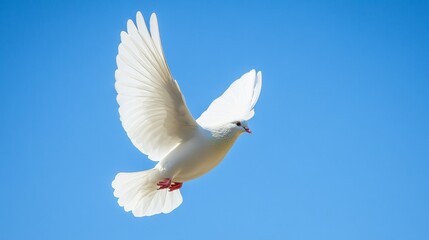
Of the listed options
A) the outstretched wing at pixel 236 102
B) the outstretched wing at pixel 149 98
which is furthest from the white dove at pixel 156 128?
the outstretched wing at pixel 236 102

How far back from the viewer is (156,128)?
12.4 meters

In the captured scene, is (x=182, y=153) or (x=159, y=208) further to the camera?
(x=159, y=208)

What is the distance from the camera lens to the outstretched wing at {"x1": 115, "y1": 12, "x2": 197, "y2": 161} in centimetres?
1098

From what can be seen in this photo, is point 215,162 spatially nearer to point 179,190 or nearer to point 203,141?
point 203,141

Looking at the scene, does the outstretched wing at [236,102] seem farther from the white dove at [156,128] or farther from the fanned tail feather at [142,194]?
the fanned tail feather at [142,194]

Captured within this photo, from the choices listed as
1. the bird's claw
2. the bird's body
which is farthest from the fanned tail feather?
the bird's body

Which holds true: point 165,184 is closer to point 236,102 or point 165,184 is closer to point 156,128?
point 156,128

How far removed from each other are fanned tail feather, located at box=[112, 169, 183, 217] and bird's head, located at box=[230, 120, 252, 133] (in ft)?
5.53

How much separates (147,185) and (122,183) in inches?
20.3

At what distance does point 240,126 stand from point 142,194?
2495 mm

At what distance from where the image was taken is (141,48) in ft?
36.2

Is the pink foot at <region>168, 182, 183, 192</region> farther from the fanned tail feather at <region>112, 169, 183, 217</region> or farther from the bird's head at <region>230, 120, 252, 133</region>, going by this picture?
the bird's head at <region>230, 120, 252, 133</region>

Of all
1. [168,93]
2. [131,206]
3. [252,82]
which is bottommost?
[131,206]

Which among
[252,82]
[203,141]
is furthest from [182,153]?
[252,82]
